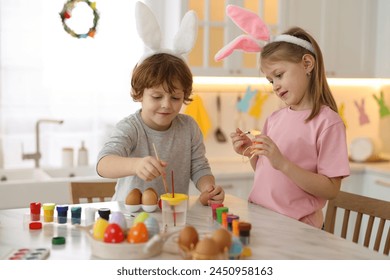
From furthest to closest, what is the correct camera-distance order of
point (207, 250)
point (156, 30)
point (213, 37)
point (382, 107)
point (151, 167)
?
point (382, 107) → point (213, 37) → point (156, 30) → point (151, 167) → point (207, 250)

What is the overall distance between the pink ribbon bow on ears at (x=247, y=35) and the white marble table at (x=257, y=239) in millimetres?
553

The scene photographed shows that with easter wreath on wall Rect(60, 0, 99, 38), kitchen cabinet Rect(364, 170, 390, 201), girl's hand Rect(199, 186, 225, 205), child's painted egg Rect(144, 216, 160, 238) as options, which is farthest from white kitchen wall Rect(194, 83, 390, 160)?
child's painted egg Rect(144, 216, 160, 238)

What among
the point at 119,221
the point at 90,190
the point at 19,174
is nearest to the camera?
the point at 119,221

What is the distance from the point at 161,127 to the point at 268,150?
430 mm

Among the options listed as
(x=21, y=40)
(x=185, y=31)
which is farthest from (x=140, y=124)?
(x=21, y=40)

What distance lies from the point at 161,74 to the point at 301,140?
48cm

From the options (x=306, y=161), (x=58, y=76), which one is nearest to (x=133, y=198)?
(x=306, y=161)

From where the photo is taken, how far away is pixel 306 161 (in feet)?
5.26

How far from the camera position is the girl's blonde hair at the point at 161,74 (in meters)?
1.60

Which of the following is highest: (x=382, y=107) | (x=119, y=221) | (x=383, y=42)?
(x=383, y=42)

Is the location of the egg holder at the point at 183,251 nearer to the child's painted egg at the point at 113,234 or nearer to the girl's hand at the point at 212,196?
the child's painted egg at the point at 113,234

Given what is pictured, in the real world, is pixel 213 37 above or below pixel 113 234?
above

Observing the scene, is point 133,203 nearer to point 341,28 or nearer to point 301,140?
point 301,140

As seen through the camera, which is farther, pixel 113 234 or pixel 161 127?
pixel 161 127
